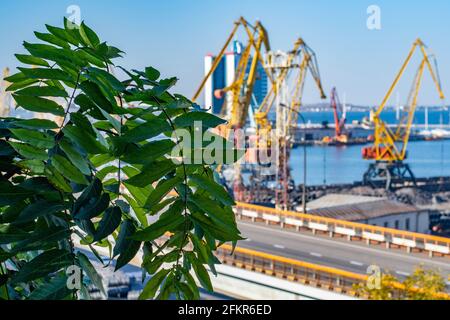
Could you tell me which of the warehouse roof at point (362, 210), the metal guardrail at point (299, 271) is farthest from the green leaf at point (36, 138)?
the warehouse roof at point (362, 210)

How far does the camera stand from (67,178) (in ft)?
2.43

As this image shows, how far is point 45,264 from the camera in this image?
2.47ft

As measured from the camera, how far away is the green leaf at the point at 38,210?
0.71 metres

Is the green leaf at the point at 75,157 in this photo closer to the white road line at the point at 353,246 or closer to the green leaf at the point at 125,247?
the green leaf at the point at 125,247

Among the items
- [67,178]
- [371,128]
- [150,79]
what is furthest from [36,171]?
[371,128]

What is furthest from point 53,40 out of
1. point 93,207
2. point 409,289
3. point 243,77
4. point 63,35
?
point 243,77

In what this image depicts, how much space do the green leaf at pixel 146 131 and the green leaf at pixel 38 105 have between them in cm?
9

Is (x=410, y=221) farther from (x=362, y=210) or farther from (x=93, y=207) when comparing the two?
(x=93, y=207)

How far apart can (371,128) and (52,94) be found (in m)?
79.5

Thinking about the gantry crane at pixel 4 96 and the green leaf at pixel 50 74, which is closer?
the green leaf at pixel 50 74

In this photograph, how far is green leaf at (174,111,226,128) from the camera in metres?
0.71
